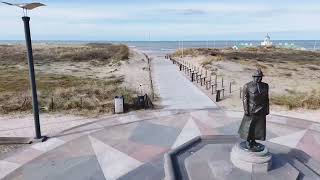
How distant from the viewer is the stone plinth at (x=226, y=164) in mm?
7586

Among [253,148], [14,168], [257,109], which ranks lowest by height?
[14,168]

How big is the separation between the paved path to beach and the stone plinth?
0.58m

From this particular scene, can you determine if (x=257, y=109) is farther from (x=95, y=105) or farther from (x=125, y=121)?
(x=95, y=105)

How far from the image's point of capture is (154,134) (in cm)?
1152

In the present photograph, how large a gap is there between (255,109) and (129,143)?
4.48 metres

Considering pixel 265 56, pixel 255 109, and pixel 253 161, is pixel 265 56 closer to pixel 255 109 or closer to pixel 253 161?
pixel 255 109

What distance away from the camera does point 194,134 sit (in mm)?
11445

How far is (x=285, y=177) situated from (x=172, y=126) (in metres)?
5.48

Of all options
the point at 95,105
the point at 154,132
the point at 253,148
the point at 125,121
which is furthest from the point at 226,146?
the point at 95,105

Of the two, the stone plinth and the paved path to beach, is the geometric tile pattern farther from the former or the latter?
the stone plinth

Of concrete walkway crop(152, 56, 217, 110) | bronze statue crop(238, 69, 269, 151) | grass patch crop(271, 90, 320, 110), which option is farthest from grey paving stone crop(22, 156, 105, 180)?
grass patch crop(271, 90, 320, 110)

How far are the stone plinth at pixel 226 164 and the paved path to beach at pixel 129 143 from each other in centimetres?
58

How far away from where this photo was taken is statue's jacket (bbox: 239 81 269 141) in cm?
762

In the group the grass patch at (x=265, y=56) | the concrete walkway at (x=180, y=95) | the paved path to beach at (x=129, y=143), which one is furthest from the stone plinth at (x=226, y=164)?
the grass patch at (x=265, y=56)
